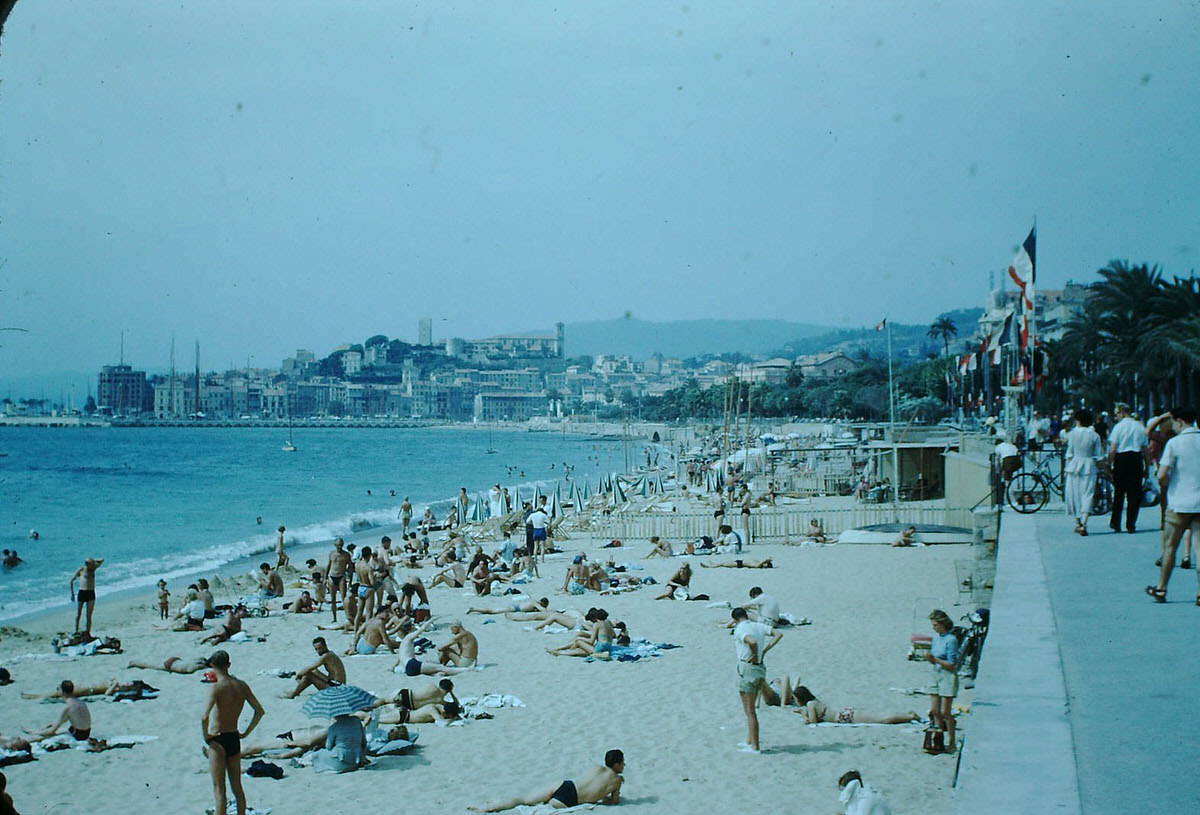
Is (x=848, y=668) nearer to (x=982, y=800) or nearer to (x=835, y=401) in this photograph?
(x=982, y=800)

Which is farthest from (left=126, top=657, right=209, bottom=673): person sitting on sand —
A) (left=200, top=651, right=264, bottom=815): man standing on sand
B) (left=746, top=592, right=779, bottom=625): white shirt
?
(left=746, top=592, right=779, bottom=625): white shirt

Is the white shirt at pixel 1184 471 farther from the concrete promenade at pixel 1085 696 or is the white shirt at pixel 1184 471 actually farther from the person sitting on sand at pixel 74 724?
the person sitting on sand at pixel 74 724

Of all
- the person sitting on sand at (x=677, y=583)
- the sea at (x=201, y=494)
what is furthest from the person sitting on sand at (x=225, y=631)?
the sea at (x=201, y=494)

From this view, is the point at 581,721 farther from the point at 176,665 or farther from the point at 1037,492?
the point at 1037,492

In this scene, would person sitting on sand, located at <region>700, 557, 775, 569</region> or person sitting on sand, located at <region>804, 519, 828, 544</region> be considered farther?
person sitting on sand, located at <region>804, 519, 828, 544</region>

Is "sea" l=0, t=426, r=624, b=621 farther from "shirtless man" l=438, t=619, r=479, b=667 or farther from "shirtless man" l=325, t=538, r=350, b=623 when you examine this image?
"shirtless man" l=438, t=619, r=479, b=667

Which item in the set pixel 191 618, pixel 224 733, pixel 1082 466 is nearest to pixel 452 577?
pixel 191 618
